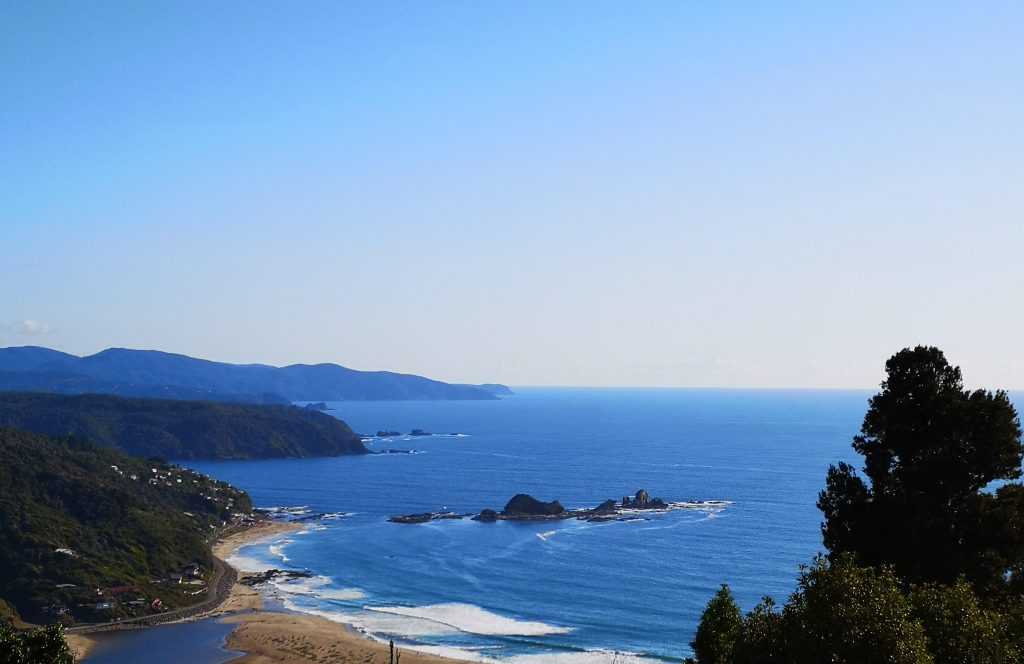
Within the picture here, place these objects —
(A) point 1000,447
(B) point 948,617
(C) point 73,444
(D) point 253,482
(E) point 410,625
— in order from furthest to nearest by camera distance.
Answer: (D) point 253,482, (C) point 73,444, (E) point 410,625, (A) point 1000,447, (B) point 948,617

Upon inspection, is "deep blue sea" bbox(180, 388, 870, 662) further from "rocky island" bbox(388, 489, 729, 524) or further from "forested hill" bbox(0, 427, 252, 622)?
"forested hill" bbox(0, 427, 252, 622)

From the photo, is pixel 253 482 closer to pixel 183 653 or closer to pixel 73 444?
pixel 73 444

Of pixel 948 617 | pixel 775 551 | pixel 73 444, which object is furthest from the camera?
pixel 73 444

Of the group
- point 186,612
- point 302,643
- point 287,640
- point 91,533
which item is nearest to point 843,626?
point 302,643

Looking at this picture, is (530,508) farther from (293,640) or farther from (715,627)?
(715,627)

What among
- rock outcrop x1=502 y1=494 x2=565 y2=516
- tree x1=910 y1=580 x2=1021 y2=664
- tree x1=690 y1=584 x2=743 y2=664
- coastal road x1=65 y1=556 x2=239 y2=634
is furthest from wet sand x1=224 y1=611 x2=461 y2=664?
rock outcrop x1=502 y1=494 x2=565 y2=516

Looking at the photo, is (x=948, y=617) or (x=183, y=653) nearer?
(x=948, y=617)

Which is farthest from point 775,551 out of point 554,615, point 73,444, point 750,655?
point 73,444

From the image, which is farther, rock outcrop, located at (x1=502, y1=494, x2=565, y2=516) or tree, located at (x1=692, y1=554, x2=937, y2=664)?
rock outcrop, located at (x1=502, y1=494, x2=565, y2=516)
